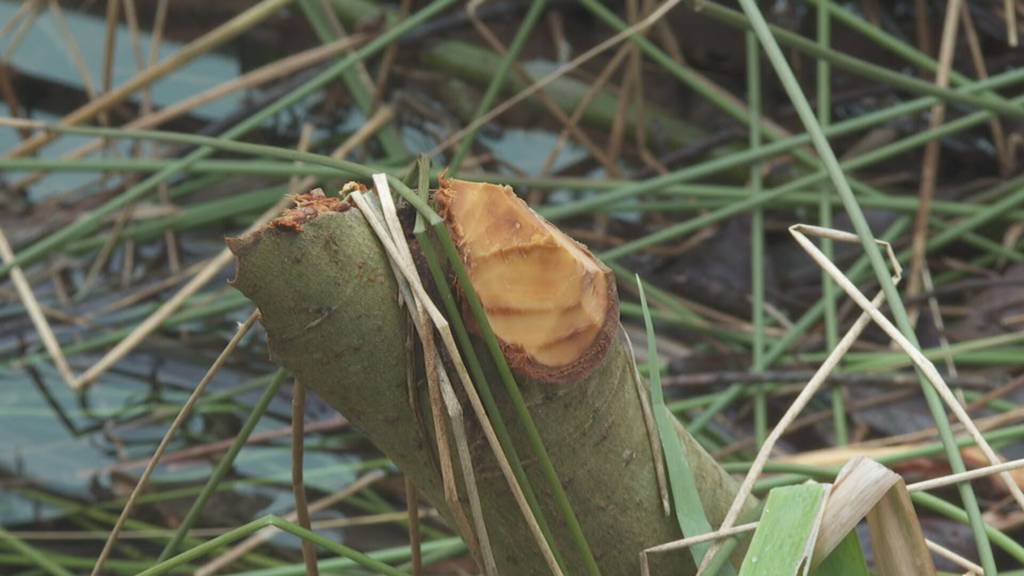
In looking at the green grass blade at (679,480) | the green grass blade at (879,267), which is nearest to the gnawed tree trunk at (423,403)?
the green grass blade at (679,480)

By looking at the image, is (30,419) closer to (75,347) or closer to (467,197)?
(75,347)

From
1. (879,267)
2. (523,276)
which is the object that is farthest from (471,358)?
(879,267)

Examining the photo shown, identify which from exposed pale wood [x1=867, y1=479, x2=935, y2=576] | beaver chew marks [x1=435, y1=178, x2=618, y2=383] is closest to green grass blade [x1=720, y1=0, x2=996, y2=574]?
exposed pale wood [x1=867, y1=479, x2=935, y2=576]

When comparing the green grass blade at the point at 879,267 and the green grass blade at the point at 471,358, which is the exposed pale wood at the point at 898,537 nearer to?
the green grass blade at the point at 879,267

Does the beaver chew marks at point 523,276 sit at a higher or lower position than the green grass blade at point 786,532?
higher

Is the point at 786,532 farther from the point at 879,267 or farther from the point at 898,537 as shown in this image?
the point at 879,267
